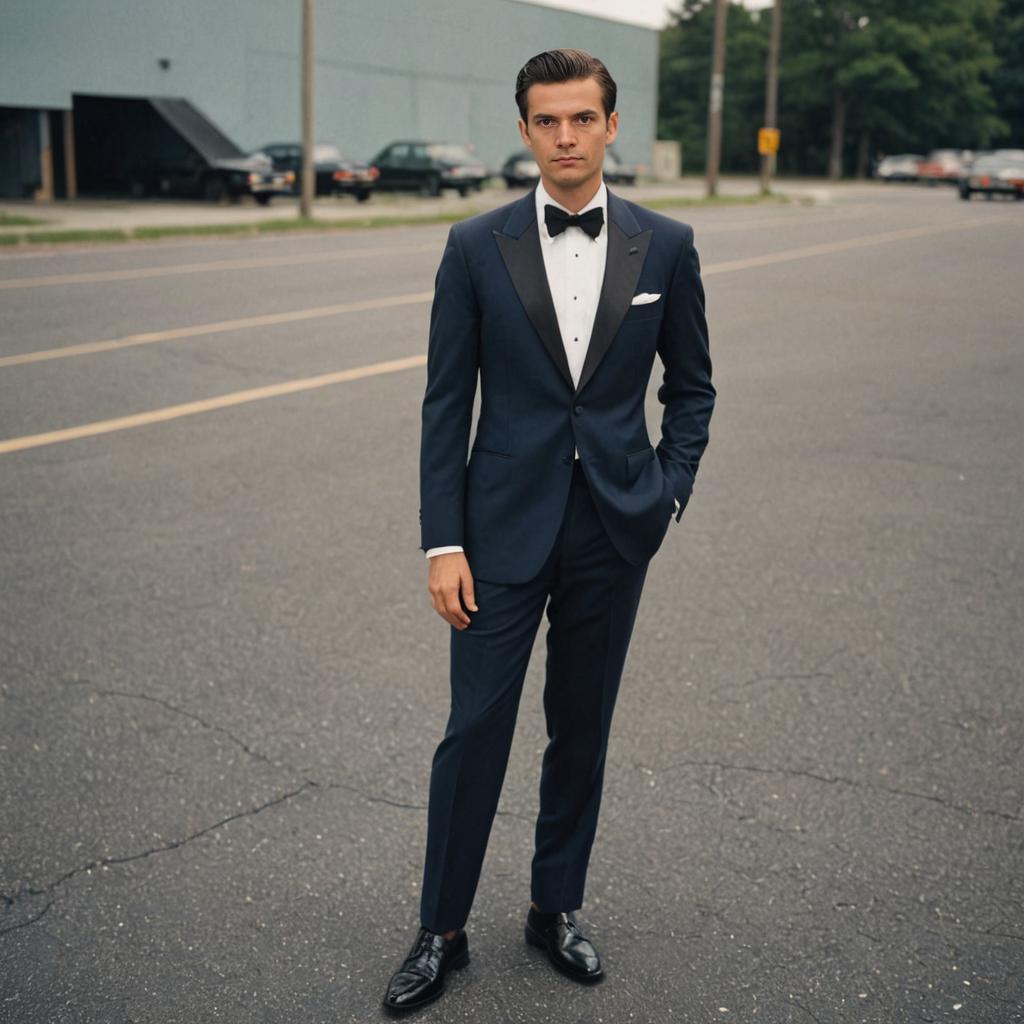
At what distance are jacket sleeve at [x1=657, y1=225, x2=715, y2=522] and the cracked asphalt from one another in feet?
3.55

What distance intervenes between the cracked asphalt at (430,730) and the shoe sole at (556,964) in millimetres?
26

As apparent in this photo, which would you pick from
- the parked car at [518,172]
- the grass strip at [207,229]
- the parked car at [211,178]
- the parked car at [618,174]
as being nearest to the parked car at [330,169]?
the parked car at [211,178]

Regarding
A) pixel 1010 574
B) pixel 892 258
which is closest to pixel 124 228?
pixel 892 258

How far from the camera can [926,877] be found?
320 cm

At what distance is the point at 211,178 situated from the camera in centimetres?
3159

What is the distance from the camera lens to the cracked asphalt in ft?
9.29

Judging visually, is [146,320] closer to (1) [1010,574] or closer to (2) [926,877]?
(1) [1010,574]

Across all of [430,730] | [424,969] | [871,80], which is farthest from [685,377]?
[871,80]

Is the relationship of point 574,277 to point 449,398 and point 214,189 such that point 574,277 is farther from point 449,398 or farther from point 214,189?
point 214,189

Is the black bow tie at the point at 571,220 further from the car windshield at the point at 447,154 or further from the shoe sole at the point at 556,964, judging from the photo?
the car windshield at the point at 447,154

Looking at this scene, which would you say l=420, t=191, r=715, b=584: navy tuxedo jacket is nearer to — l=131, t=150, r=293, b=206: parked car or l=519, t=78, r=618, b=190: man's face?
l=519, t=78, r=618, b=190: man's face

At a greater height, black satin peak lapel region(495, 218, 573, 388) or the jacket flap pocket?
black satin peak lapel region(495, 218, 573, 388)

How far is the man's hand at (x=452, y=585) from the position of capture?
2.62 m

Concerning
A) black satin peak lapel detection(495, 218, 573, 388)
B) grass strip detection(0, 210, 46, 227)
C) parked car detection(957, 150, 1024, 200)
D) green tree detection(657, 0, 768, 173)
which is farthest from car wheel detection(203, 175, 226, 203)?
green tree detection(657, 0, 768, 173)
